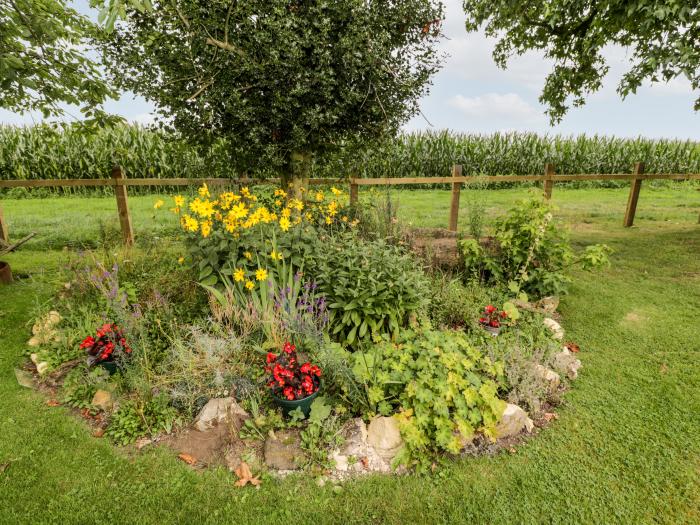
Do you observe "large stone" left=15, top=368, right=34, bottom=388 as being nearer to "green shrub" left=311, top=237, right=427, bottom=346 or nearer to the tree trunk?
"green shrub" left=311, top=237, right=427, bottom=346

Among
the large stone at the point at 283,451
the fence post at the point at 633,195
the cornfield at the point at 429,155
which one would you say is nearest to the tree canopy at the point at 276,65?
the large stone at the point at 283,451

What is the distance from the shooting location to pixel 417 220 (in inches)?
337

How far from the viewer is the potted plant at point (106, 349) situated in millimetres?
3098

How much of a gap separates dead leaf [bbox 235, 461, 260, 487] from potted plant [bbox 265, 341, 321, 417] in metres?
0.43

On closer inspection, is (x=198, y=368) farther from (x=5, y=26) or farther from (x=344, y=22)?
(x=5, y=26)

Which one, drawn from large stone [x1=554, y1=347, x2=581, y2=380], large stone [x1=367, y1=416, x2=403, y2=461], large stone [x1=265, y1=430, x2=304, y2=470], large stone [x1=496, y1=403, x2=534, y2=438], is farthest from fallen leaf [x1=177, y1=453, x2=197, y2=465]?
large stone [x1=554, y1=347, x2=581, y2=380]

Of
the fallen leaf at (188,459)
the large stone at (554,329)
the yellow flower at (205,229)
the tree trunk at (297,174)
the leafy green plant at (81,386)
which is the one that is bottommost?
the fallen leaf at (188,459)

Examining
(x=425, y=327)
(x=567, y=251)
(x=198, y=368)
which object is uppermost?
(x=567, y=251)

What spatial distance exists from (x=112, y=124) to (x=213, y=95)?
166cm

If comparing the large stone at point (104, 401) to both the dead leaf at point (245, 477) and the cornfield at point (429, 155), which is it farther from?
the cornfield at point (429, 155)

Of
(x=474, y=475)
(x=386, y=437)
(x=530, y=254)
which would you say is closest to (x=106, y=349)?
(x=386, y=437)

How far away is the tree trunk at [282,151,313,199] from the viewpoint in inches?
196

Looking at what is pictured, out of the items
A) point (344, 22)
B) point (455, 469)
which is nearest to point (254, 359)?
point (455, 469)

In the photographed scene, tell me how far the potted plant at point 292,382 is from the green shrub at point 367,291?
596 millimetres
